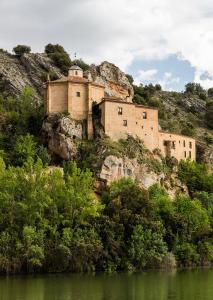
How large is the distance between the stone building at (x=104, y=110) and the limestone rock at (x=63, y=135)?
5.61 feet

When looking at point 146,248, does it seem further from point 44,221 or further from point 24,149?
point 24,149

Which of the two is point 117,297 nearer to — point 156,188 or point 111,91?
A: point 156,188

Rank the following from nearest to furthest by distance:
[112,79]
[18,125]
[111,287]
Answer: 1. [111,287]
2. [18,125]
3. [112,79]

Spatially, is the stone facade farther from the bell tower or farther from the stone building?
the bell tower

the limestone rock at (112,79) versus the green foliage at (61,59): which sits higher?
the green foliage at (61,59)

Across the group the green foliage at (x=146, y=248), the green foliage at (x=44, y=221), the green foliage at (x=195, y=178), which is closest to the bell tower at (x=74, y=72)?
the green foliage at (x=195, y=178)

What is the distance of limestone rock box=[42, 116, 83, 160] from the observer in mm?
91000

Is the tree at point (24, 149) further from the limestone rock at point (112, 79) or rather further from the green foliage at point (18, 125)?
the limestone rock at point (112, 79)

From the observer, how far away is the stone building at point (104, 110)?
92938mm

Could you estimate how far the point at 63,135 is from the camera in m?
91.5

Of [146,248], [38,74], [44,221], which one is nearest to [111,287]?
[44,221]

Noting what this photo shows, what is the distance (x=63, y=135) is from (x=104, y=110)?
23.7 ft

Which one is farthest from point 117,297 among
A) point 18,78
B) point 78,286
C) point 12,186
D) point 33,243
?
point 18,78

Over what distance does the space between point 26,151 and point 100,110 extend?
12979mm
